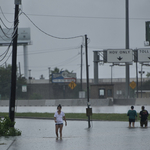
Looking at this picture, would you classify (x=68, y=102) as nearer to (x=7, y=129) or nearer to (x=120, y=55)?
(x=120, y=55)

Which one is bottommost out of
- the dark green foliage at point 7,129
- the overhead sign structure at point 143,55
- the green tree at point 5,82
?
the dark green foliage at point 7,129

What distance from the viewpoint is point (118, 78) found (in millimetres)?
107875

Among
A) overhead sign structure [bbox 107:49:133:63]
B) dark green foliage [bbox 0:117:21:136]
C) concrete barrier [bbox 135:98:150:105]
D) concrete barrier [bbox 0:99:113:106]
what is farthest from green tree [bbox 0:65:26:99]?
dark green foliage [bbox 0:117:21:136]

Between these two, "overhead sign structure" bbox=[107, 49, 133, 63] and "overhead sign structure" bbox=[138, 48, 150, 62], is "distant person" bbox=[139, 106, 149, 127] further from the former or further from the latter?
"overhead sign structure" bbox=[107, 49, 133, 63]

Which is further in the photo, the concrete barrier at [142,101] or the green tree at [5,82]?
the green tree at [5,82]

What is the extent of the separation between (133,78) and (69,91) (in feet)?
89.9

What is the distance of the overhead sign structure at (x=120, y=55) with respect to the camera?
152 feet

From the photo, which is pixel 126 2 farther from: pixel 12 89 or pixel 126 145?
pixel 126 145

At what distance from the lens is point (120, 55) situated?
47125 millimetres

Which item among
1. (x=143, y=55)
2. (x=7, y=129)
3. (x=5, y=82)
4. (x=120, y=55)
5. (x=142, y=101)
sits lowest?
(x=7, y=129)

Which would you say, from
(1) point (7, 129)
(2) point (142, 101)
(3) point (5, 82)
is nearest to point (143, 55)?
(2) point (142, 101)

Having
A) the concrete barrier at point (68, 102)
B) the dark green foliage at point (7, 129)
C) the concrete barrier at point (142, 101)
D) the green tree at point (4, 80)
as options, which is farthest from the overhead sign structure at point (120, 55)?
the green tree at point (4, 80)

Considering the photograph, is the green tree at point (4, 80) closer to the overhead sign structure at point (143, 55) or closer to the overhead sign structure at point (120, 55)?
the overhead sign structure at point (120, 55)

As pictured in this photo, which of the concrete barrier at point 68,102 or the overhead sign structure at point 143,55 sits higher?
the overhead sign structure at point 143,55
